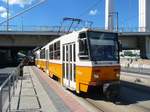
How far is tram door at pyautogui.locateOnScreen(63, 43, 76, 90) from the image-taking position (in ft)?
57.7

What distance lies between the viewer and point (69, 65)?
18.4 metres

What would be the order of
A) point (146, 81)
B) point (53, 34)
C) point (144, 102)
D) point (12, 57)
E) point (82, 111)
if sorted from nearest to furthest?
point (82, 111) < point (144, 102) < point (146, 81) < point (53, 34) < point (12, 57)

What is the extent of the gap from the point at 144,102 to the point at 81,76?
2.93 meters

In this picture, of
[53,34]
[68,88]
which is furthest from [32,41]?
[68,88]

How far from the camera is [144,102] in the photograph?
49.5ft

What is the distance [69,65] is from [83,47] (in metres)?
2.58

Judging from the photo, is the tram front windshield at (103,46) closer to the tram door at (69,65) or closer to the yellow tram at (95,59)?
the yellow tram at (95,59)

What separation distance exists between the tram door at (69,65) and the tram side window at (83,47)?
1.02m

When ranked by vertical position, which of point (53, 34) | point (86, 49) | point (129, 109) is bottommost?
point (129, 109)

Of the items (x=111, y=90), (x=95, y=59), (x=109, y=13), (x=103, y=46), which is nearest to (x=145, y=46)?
(x=109, y=13)

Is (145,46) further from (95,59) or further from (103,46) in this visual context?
(95,59)

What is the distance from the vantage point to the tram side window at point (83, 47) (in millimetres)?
15891

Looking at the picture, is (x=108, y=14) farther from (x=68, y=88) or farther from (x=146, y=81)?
(x=68, y=88)

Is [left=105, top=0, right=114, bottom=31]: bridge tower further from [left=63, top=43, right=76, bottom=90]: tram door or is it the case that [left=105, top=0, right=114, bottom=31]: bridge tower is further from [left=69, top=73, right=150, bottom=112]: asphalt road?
[left=69, top=73, right=150, bottom=112]: asphalt road
